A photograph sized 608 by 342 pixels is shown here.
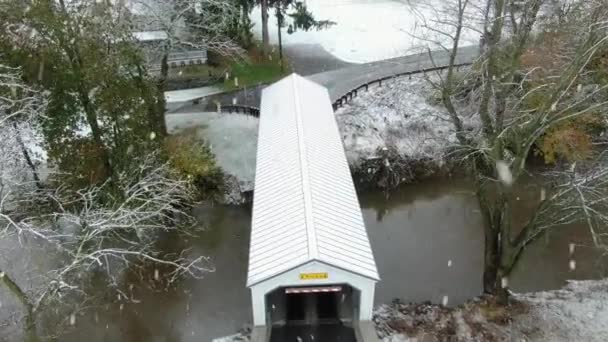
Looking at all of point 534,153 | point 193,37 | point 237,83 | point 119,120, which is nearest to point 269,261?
point 119,120

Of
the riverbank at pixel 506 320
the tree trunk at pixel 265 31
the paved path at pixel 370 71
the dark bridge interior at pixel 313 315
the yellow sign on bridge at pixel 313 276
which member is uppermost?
the tree trunk at pixel 265 31

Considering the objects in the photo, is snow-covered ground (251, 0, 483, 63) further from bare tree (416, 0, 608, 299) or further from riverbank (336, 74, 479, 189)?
bare tree (416, 0, 608, 299)

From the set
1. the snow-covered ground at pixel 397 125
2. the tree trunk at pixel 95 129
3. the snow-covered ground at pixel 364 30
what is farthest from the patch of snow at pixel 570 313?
the snow-covered ground at pixel 364 30

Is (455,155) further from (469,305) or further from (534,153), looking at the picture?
(469,305)

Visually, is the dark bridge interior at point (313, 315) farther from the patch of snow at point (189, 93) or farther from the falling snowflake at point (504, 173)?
the patch of snow at point (189, 93)

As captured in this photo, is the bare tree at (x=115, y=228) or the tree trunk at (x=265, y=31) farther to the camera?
the tree trunk at (x=265, y=31)
